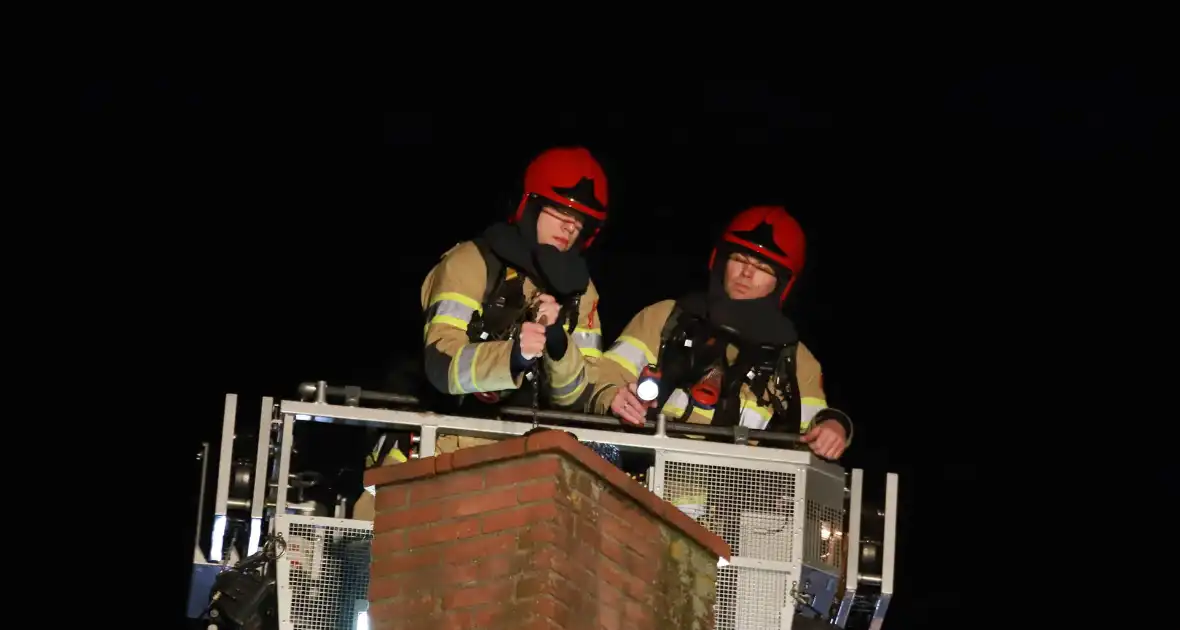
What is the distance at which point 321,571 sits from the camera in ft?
35.5

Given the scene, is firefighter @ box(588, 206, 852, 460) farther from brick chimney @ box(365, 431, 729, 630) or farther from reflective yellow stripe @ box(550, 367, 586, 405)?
brick chimney @ box(365, 431, 729, 630)

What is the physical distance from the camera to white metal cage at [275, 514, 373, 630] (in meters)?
10.8

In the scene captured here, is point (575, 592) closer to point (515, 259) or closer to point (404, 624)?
point (404, 624)

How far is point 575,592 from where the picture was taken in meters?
A: 9.03

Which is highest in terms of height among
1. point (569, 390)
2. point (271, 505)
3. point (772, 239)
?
point (772, 239)

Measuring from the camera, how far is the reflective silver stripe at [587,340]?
12.1 metres

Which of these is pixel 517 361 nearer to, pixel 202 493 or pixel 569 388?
pixel 569 388

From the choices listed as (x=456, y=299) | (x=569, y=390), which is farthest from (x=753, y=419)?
(x=456, y=299)

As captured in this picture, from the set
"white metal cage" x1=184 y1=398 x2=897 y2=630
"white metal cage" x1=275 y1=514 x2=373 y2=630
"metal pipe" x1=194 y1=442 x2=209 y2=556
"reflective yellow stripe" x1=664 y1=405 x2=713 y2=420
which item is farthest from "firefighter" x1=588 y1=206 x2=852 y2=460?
"metal pipe" x1=194 y1=442 x2=209 y2=556

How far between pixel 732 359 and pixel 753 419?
300mm

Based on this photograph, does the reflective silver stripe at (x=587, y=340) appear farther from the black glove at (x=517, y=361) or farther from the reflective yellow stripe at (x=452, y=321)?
the black glove at (x=517, y=361)

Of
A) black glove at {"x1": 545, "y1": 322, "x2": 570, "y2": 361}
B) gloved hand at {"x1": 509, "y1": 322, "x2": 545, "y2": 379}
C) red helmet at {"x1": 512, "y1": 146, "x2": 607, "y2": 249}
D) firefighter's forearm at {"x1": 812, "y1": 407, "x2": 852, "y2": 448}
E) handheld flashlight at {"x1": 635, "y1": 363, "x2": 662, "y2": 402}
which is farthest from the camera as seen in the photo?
red helmet at {"x1": 512, "y1": 146, "x2": 607, "y2": 249}

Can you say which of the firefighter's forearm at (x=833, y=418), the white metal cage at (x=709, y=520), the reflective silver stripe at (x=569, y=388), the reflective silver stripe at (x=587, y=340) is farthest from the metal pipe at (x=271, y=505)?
the firefighter's forearm at (x=833, y=418)

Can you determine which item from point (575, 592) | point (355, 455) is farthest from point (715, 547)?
point (355, 455)
